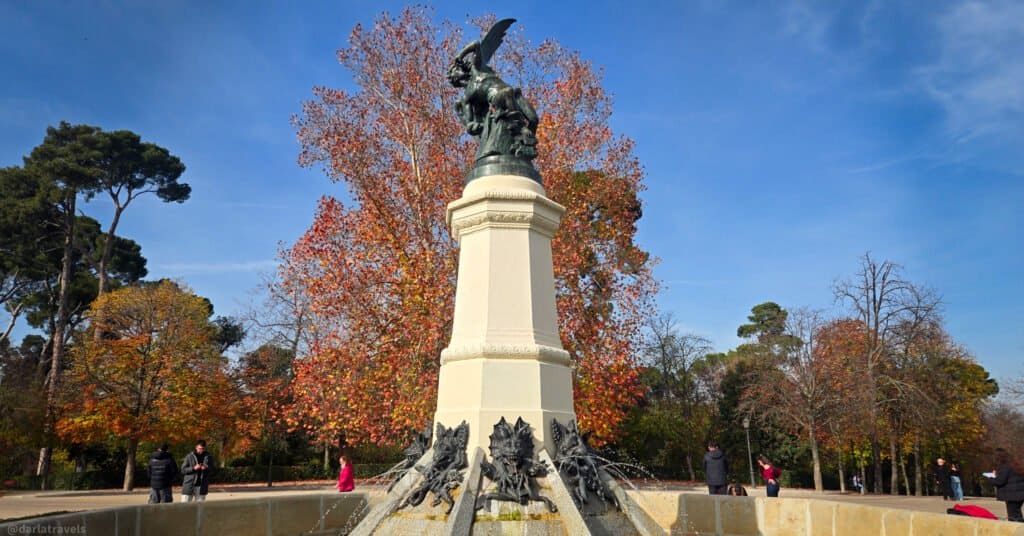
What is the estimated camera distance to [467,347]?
6.75 m

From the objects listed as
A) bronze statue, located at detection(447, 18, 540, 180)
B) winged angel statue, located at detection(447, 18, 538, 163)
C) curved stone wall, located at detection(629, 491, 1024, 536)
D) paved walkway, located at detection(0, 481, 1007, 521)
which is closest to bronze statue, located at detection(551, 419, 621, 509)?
curved stone wall, located at detection(629, 491, 1024, 536)

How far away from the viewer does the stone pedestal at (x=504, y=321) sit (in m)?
6.49

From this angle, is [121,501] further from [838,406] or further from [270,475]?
[838,406]

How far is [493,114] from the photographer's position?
781cm

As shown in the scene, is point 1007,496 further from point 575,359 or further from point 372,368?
point 372,368

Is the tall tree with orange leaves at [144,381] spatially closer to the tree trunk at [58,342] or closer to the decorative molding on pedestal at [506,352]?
the tree trunk at [58,342]

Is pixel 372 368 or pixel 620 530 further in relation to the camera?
pixel 372 368

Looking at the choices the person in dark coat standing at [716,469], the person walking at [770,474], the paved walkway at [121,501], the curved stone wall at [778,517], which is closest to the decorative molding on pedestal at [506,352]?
the curved stone wall at [778,517]

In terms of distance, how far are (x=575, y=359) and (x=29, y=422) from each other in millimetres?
25581

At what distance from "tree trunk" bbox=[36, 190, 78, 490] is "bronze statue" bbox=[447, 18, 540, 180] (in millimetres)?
29198

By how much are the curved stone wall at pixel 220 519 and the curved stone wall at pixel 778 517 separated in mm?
3820

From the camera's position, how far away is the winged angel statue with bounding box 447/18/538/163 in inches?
305

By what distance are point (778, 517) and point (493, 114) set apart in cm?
614

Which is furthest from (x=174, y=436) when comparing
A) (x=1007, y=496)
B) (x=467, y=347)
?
(x=1007, y=496)
